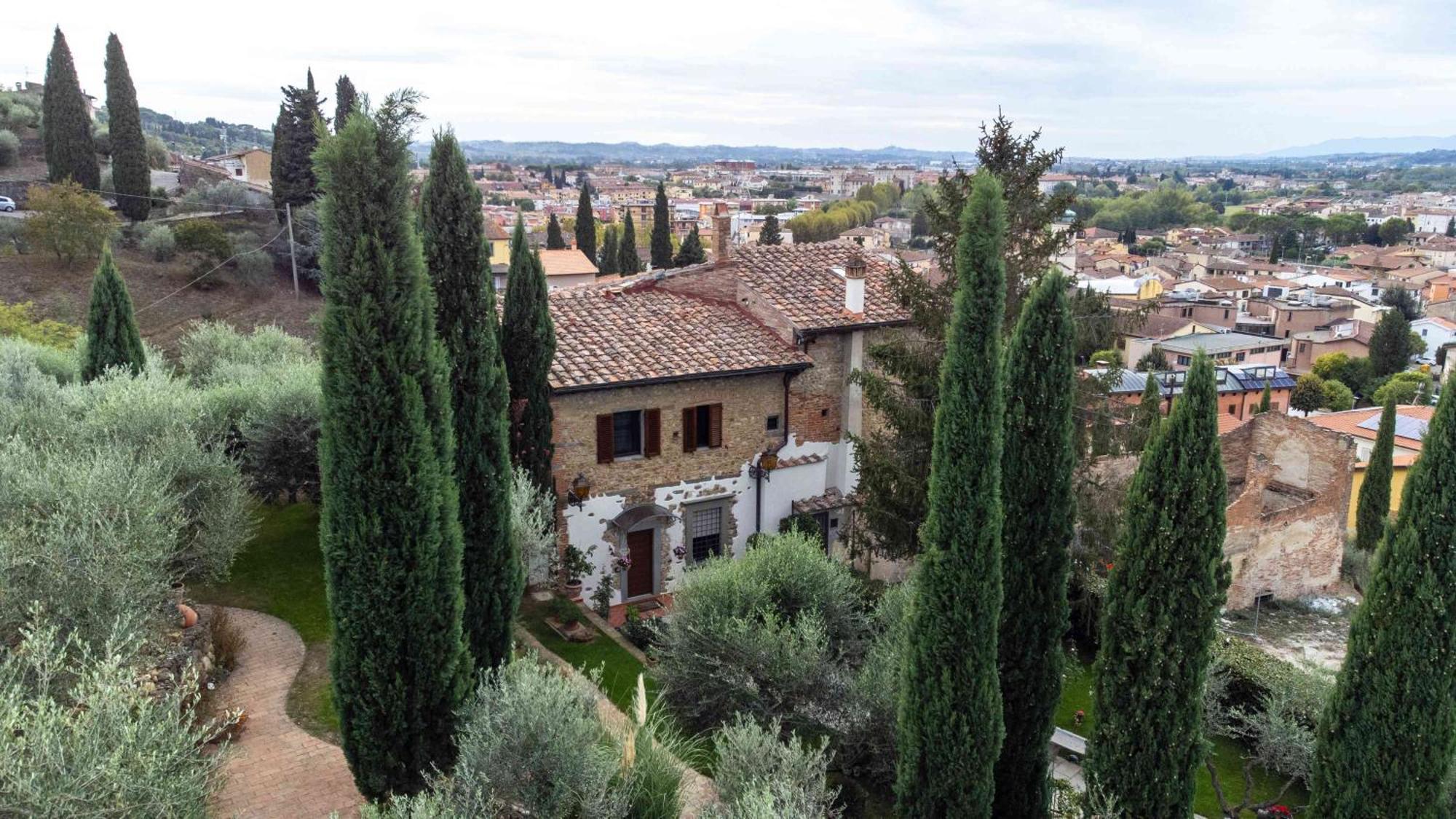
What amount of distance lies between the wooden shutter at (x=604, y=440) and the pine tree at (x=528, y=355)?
159cm

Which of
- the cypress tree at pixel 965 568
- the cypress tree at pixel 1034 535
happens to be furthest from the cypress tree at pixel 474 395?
→ the cypress tree at pixel 1034 535

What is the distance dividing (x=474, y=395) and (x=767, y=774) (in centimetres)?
475

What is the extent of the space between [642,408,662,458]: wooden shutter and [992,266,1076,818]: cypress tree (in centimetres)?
859

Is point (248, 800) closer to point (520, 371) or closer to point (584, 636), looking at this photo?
point (584, 636)

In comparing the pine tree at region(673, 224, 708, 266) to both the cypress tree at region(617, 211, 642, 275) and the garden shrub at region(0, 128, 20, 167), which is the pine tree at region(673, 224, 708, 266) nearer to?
the cypress tree at region(617, 211, 642, 275)

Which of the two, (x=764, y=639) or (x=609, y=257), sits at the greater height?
(x=609, y=257)

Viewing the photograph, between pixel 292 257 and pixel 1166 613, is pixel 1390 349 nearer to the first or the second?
pixel 292 257

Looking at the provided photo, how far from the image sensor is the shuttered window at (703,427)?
17469mm

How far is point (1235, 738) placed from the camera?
1489 cm

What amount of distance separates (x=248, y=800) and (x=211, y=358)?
1566 centimetres

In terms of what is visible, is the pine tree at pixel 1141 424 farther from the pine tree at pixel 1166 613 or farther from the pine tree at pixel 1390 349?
the pine tree at pixel 1390 349

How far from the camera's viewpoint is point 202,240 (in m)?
39.5

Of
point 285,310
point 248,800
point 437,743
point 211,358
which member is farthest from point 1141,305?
point 285,310

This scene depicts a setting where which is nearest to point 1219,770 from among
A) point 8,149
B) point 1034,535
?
point 1034,535
